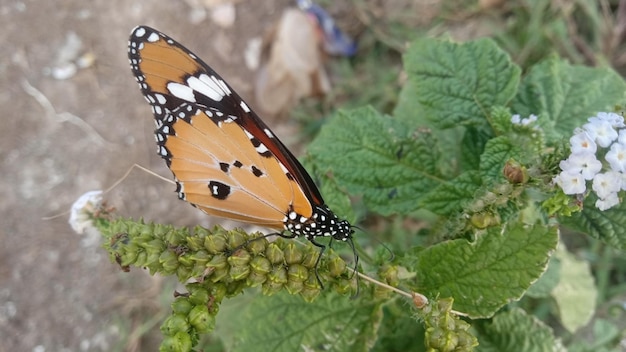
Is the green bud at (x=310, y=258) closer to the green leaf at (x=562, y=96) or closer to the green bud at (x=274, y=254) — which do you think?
the green bud at (x=274, y=254)

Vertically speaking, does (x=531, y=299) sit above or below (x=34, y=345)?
below

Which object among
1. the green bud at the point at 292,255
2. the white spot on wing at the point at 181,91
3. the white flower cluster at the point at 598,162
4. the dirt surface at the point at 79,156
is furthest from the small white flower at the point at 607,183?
the dirt surface at the point at 79,156

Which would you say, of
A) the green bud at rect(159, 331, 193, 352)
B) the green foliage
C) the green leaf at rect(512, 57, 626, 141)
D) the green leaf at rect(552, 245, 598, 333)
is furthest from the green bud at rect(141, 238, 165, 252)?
the green leaf at rect(552, 245, 598, 333)

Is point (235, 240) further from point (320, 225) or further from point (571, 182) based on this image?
point (571, 182)

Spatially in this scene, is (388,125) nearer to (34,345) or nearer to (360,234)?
(360,234)

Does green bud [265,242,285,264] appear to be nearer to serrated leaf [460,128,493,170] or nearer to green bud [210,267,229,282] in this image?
green bud [210,267,229,282]

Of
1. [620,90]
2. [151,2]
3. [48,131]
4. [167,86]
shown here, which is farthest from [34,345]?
[620,90]
